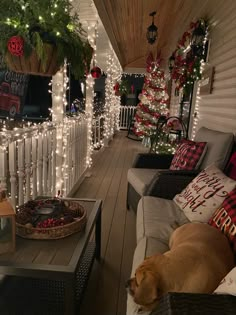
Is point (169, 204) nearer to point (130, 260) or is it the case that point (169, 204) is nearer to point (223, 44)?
point (130, 260)

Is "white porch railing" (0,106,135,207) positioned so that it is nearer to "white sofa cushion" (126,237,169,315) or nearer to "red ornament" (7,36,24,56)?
"red ornament" (7,36,24,56)

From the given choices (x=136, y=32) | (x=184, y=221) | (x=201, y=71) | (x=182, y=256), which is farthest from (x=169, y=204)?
(x=136, y=32)

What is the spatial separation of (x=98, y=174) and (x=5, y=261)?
3.49 meters

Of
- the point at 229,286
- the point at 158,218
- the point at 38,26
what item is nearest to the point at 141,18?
the point at 38,26

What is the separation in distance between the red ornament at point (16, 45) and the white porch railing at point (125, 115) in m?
9.65

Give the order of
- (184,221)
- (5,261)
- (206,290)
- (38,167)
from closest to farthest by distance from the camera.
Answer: (206,290) → (5,261) → (184,221) → (38,167)

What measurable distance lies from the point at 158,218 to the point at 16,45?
1494 mm

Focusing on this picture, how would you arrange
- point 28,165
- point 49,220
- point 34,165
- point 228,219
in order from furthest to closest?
point 34,165
point 28,165
point 49,220
point 228,219

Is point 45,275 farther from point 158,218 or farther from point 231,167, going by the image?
point 231,167

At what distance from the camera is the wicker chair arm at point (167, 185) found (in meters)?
2.26

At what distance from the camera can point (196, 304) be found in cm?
85

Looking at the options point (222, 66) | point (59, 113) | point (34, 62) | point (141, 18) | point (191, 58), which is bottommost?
point (59, 113)

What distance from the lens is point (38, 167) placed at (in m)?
2.44

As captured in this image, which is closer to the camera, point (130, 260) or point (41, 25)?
point (41, 25)
